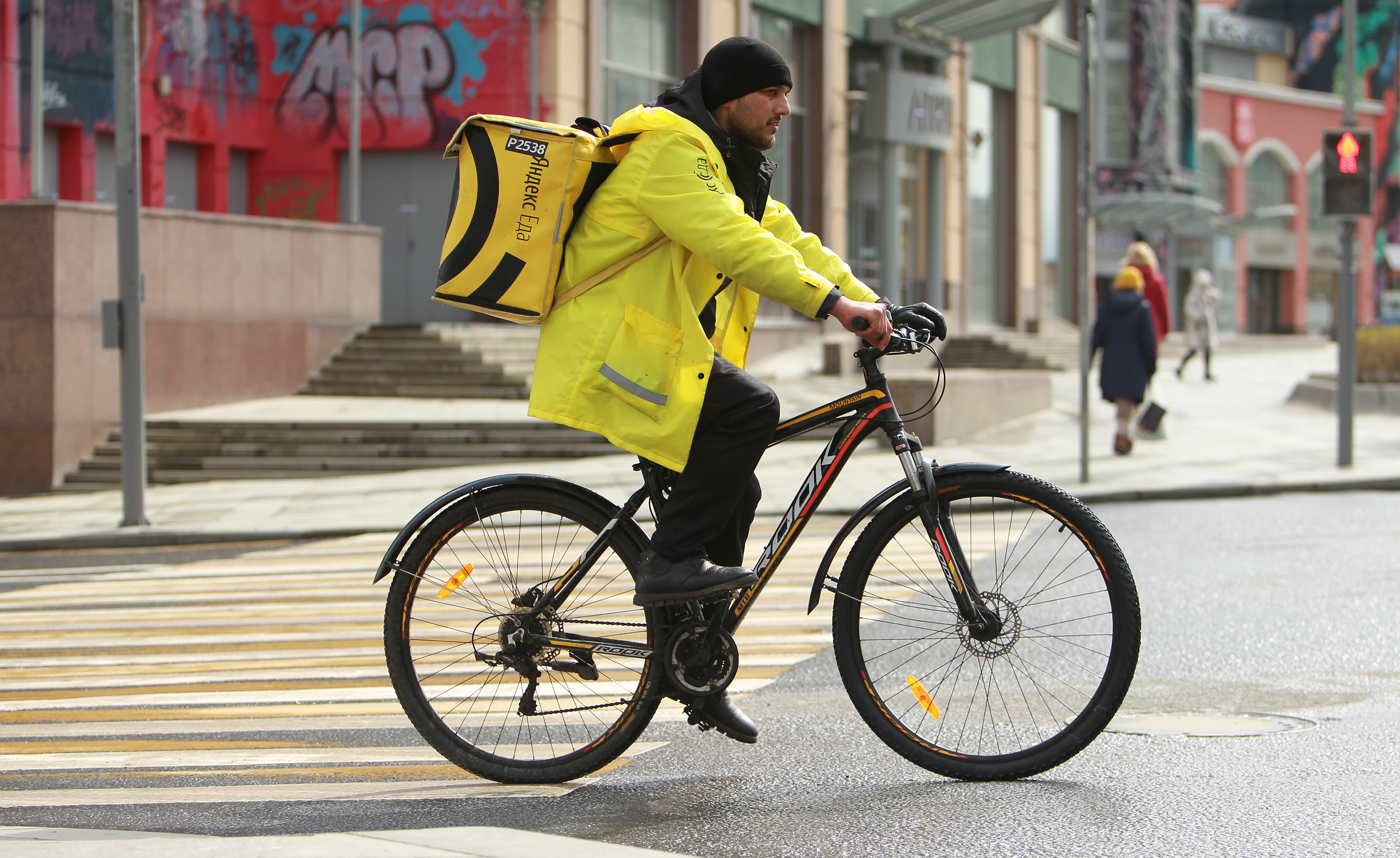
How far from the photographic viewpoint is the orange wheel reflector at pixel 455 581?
12.9 feet

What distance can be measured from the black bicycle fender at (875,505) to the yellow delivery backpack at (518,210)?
0.86 m

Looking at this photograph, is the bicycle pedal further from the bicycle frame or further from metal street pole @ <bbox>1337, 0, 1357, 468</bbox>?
metal street pole @ <bbox>1337, 0, 1357, 468</bbox>

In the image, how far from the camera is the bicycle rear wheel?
391 centimetres

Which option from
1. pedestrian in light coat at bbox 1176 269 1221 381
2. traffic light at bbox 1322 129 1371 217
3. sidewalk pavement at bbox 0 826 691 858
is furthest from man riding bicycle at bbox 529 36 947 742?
pedestrian in light coat at bbox 1176 269 1221 381

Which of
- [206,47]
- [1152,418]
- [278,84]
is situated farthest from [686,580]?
[278,84]

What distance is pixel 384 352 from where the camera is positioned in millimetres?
20188

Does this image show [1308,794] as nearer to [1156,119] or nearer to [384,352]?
[384,352]

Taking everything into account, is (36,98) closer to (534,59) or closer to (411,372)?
(411,372)

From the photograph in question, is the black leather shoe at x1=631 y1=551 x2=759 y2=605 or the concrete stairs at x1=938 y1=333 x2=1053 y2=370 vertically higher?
the concrete stairs at x1=938 y1=333 x2=1053 y2=370

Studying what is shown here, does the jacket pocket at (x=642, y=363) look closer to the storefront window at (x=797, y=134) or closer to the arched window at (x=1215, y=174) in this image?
the storefront window at (x=797, y=134)

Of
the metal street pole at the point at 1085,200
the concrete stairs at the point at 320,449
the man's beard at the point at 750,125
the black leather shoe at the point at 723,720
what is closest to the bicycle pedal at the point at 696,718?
the black leather shoe at the point at 723,720

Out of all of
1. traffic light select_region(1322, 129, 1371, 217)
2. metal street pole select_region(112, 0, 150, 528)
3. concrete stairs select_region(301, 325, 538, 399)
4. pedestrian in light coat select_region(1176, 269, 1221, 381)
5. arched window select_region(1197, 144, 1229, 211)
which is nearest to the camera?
metal street pole select_region(112, 0, 150, 528)

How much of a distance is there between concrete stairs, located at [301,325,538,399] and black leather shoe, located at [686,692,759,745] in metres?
15.6

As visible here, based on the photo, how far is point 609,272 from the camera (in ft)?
12.3
